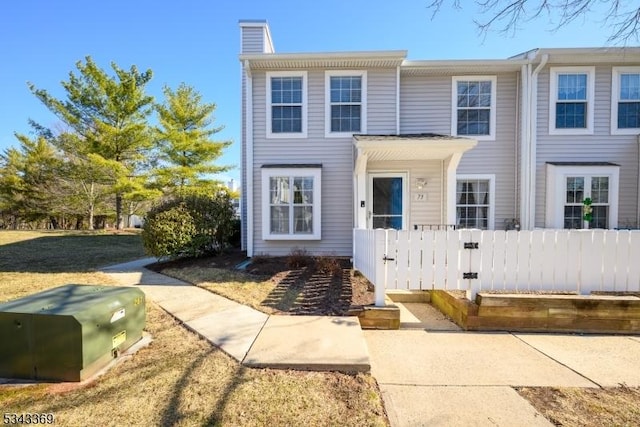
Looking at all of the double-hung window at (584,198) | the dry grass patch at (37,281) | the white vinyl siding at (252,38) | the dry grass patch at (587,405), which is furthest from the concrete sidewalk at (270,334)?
the double-hung window at (584,198)

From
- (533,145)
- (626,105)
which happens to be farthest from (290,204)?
(626,105)

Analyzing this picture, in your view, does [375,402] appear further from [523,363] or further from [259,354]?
[523,363]

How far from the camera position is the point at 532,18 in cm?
410

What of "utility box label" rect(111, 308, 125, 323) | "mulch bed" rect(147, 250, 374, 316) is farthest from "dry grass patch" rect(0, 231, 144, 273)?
"utility box label" rect(111, 308, 125, 323)

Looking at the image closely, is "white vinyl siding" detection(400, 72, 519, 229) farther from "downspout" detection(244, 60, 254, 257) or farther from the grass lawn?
the grass lawn

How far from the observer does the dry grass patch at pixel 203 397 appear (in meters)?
2.22

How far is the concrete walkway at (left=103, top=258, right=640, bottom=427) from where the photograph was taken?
8.10 feet

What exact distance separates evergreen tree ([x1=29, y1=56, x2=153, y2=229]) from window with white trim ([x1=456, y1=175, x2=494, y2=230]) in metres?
15.1

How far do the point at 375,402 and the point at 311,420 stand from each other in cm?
55

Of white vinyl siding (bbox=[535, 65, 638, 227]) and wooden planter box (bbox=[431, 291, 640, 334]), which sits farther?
white vinyl siding (bbox=[535, 65, 638, 227])

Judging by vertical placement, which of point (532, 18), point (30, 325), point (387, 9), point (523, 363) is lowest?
point (523, 363)

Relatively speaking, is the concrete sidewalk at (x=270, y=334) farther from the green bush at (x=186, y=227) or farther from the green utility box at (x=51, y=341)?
the green bush at (x=186, y=227)

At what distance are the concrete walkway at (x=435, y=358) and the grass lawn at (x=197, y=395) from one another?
18cm

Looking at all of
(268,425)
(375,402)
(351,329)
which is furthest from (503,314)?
(268,425)
